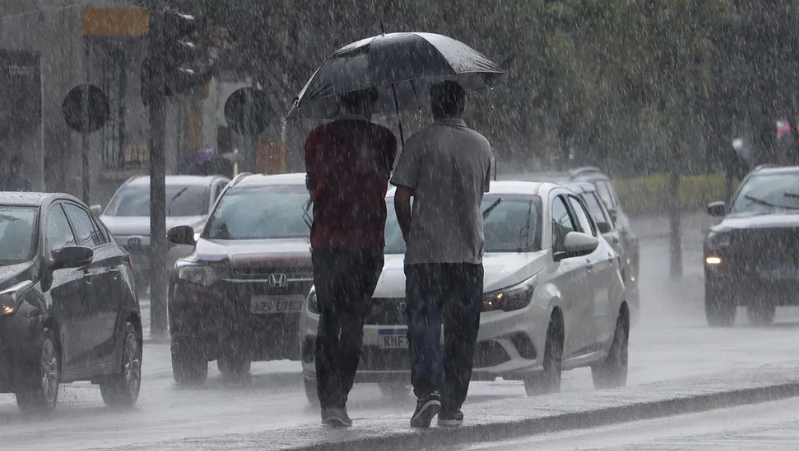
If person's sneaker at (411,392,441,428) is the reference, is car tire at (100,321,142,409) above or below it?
below

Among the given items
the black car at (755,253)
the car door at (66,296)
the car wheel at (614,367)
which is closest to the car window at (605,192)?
the black car at (755,253)

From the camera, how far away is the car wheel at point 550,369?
42.8 ft

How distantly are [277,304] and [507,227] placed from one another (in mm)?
2152

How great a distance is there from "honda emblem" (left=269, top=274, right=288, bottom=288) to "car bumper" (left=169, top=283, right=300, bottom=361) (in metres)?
0.22

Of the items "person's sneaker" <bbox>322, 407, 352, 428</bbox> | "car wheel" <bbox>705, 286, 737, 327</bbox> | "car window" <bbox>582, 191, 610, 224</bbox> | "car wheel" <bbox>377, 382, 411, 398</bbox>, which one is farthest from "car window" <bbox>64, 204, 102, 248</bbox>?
"car wheel" <bbox>705, 286, 737, 327</bbox>

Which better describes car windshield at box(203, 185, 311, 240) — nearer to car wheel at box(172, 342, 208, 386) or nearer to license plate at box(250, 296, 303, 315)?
license plate at box(250, 296, 303, 315)

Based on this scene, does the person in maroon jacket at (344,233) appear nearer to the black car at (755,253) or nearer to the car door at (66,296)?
the car door at (66,296)

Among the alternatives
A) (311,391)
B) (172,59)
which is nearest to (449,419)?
(311,391)

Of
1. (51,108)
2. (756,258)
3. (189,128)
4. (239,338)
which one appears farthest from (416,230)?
(189,128)

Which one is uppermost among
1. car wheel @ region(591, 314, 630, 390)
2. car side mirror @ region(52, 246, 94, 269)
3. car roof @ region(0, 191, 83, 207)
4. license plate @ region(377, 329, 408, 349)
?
car roof @ region(0, 191, 83, 207)

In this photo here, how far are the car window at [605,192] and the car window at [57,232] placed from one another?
13.3 metres

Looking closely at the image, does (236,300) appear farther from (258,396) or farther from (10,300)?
(10,300)

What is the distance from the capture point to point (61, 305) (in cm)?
1290

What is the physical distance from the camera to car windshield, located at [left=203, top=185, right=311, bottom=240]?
632 inches
